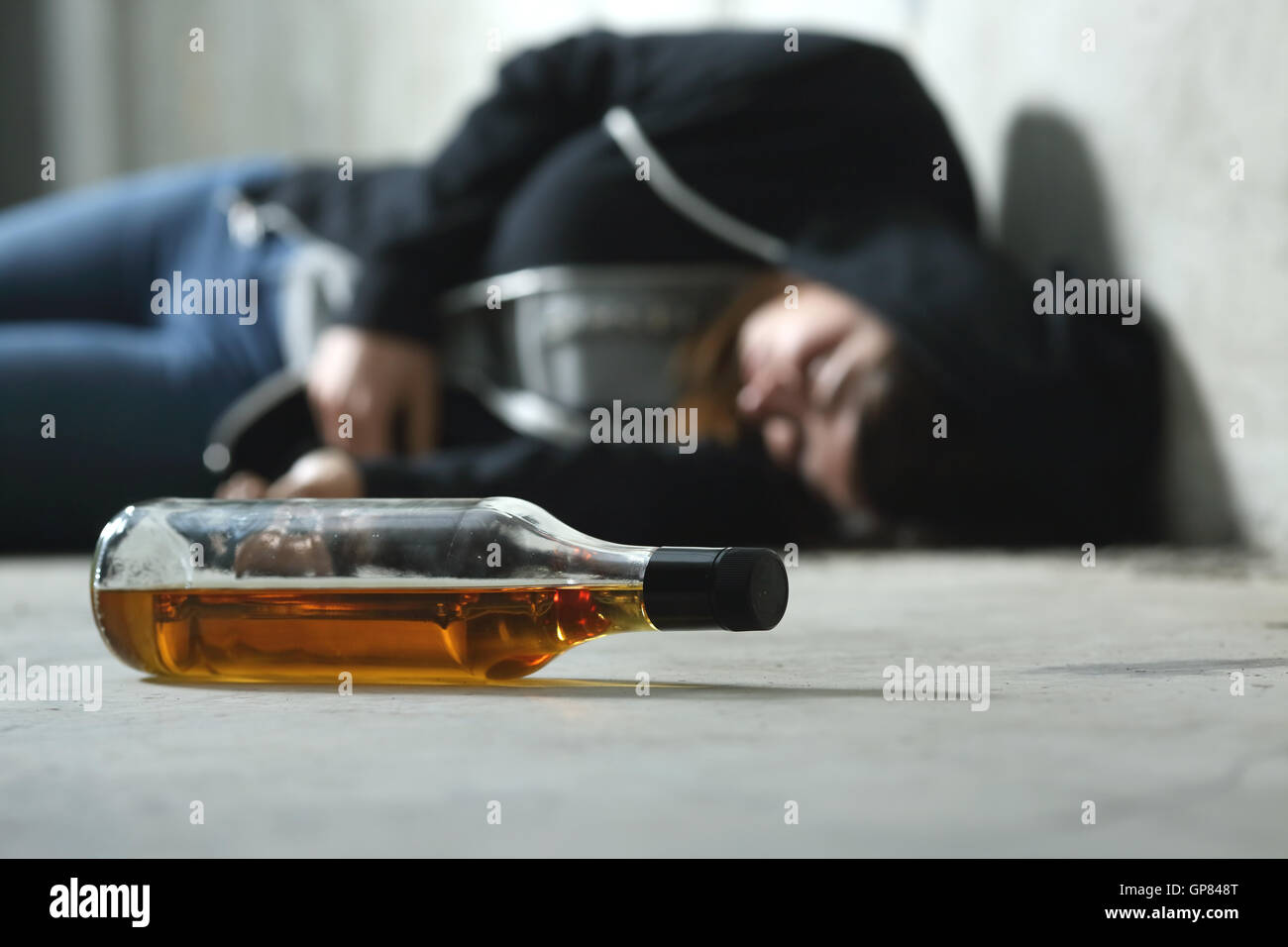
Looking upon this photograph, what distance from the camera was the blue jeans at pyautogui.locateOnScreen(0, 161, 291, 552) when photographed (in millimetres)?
1353

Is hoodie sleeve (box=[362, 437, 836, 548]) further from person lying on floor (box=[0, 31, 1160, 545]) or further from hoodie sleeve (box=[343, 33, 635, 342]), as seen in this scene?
hoodie sleeve (box=[343, 33, 635, 342])

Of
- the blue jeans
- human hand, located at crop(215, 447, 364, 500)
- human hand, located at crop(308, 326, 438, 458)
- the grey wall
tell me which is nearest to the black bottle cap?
human hand, located at crop(215, 447, 364, 500)

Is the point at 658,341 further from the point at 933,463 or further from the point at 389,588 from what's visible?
the point at 389,588

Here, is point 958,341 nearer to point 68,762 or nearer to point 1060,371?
point 1060,371

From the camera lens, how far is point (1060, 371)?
1.23 m

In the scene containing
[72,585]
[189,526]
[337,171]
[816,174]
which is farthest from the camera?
[337,171]

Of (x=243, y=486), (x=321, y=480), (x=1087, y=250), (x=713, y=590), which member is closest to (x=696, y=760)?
(x=713, y=590)

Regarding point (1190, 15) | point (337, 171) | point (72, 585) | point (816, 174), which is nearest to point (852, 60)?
point (816, 174)

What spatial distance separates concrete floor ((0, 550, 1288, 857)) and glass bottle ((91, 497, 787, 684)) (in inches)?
0.8

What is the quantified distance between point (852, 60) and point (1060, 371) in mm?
402

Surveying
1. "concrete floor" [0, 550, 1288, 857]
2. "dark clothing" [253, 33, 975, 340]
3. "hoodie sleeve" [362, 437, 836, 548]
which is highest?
"dark clothing" [253, 33, 975, 340]

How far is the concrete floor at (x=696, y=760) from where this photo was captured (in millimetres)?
309

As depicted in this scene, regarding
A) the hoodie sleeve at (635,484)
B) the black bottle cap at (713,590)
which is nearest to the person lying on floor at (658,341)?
the hoodie sleeve at (635,484)
